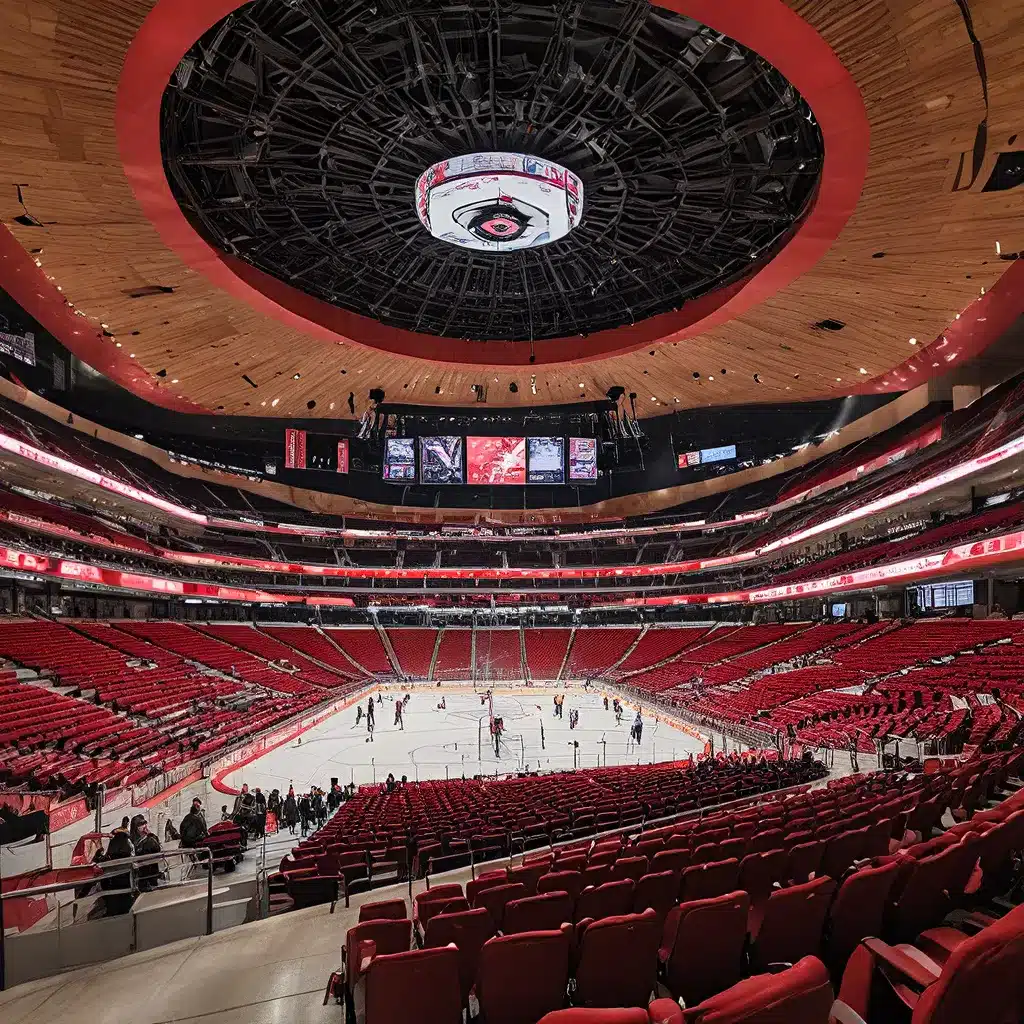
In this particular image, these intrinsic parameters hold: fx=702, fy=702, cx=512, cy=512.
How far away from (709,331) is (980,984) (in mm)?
22000

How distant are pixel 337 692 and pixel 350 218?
24559mm

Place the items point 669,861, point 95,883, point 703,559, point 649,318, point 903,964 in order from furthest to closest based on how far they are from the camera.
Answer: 1. point 703,559
2. point 649,318
3. point 95,883
4. point 669,861
5. point 903,964

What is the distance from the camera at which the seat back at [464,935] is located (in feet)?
12.7

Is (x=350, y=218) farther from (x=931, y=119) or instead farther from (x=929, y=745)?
(x=929, y=745)

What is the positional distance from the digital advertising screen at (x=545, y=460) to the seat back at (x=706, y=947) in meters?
33.3

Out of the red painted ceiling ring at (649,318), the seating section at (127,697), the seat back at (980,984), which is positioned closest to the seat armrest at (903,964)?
the seat back at (980,984)

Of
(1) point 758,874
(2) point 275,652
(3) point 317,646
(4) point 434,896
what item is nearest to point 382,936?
(4) point 434,896

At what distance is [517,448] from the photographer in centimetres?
3784

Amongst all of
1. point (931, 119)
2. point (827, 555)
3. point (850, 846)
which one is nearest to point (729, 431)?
point (827, 555)

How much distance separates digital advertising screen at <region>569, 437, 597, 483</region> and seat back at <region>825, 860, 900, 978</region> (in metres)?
33.0

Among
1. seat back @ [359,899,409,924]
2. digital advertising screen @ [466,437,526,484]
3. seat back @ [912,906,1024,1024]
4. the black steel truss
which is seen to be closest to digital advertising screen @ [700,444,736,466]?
digital advertising screen @ [466,437,526,484]

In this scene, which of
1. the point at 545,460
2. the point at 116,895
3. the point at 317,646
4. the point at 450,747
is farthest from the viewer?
the point at 317,646

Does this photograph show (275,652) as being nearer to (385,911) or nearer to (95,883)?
(95,883)

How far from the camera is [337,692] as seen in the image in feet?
116
